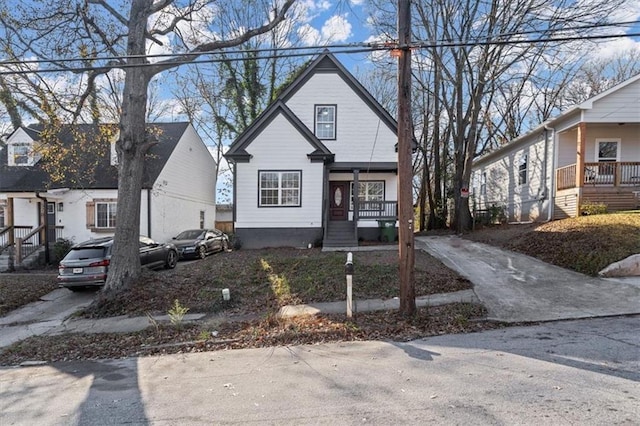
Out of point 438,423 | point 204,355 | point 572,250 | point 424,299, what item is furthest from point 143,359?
point 572,250

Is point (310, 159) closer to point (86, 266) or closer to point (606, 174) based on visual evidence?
point (86, 266)

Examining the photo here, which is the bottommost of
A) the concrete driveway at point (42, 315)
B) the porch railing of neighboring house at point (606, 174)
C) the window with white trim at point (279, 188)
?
the concrete driveway at point (42, 315)

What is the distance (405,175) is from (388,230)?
35.0 feet

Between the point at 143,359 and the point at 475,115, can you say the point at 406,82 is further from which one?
the point at 475,115

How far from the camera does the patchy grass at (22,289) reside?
35.2 ft

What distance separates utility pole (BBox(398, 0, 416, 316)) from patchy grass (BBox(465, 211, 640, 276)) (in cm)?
584

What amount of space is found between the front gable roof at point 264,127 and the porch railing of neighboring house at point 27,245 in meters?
9.74

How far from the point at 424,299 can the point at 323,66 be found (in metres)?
13.6

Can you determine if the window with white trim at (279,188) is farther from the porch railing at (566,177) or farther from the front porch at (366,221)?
the porch railing at (566,177)

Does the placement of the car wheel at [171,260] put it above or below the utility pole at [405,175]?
below

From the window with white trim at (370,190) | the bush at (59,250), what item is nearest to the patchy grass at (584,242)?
the window with white trim at (370,190)

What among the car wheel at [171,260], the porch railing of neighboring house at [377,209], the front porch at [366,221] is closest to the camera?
the car wheel at [171,260]

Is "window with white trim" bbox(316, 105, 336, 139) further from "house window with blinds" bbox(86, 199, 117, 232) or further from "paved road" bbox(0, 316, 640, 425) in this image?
"paved road" bbox(0, 316, 640, 425)

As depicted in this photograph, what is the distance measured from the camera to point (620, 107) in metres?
15.8
